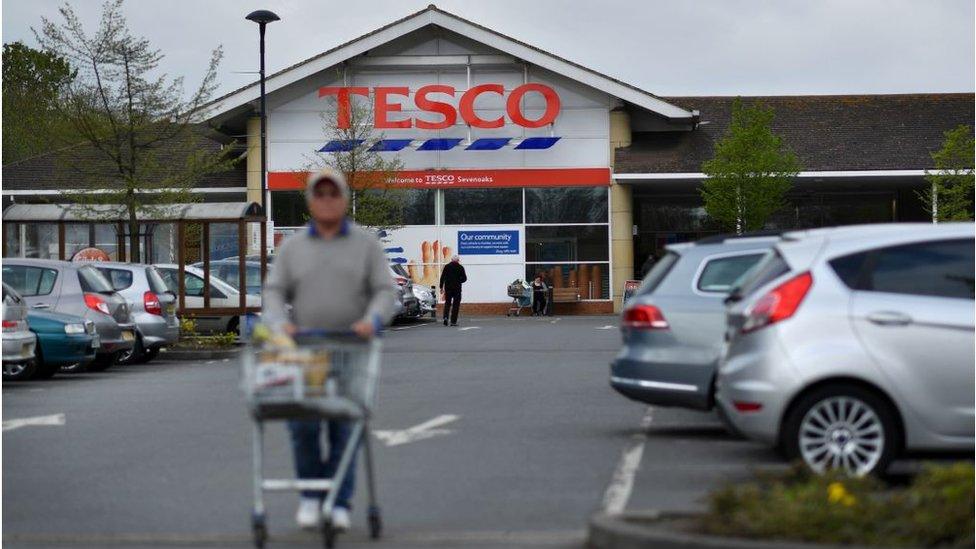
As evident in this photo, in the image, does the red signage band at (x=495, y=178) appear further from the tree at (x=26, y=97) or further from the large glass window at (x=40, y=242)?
the tree at (x=26, y=97)

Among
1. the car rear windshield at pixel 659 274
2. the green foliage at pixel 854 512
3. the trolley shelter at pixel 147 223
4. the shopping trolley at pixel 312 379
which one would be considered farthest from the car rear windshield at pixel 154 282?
the green foliage at pixel 854 512

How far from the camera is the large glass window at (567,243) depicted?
161 feet

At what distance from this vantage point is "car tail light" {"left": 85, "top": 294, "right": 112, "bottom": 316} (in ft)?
73.6

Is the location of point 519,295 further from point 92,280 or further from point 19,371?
point 19,371

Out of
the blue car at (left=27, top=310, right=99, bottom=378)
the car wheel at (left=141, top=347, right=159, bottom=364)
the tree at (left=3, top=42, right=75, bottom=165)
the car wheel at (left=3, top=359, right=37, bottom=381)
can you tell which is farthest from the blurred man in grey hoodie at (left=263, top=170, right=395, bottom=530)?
the tree at (left=3, top=42, right=75, bottom=165)

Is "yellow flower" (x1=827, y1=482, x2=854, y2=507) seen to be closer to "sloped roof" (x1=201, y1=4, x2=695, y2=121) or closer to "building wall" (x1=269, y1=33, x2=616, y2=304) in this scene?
"sloped roof" (x1=201, y1=4, x2=695, y2=121)

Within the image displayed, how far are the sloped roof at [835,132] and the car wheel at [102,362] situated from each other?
85.1 feet

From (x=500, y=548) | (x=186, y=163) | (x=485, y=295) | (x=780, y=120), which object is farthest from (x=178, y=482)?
(x=780, y=120)

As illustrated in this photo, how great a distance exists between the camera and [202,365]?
81.8 ft

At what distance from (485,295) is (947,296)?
1544 inches

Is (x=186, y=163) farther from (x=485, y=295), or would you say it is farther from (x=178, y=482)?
(x=178, y=482)

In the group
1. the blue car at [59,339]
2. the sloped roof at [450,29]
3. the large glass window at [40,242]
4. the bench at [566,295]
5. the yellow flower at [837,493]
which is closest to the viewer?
the yellow flower at [837,493]

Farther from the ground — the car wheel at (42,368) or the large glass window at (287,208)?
the large glass window at (287,208)

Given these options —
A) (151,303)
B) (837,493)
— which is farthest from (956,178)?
(837,493)
